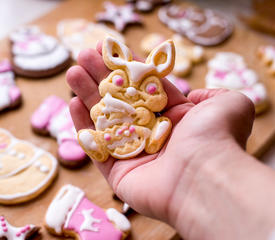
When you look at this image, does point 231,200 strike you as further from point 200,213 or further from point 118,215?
point 118,215

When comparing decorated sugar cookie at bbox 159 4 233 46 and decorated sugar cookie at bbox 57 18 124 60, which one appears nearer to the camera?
decorated sugar cookie at bbox 57 18 124 60

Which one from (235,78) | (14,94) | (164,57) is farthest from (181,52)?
(14,94)

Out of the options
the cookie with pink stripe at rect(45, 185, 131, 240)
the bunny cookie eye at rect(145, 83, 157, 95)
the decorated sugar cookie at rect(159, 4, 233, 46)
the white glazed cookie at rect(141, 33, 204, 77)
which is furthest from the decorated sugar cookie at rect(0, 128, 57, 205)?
the decorated sugar cookie at rect(159, 4, 233, 46)

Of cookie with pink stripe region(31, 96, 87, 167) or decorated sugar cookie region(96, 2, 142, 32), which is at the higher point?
decorated sugar cookie region(96, 2, 142, 32)

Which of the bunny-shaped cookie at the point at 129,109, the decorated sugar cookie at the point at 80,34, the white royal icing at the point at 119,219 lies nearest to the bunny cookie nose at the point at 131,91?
the bunny-shaped cookie at the point at 129,109

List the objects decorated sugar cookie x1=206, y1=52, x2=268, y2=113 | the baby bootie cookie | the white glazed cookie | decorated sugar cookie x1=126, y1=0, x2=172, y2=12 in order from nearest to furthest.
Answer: the baby bootie cookie, decorated sugar cookie x1=206, y1=52, x2=268, y2=113, the white glazed cookie, decorated sugar cookie x1=126, y1=0, x2=172, y2=12

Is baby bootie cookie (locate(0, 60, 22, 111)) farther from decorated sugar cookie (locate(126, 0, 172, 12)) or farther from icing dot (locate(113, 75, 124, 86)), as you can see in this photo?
decorated sugar cookie (locate(126, 0, 172, 12))

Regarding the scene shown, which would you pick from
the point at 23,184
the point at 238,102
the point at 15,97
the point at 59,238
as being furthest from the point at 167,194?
the point at 15,97

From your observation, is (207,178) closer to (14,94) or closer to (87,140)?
(87,140)
